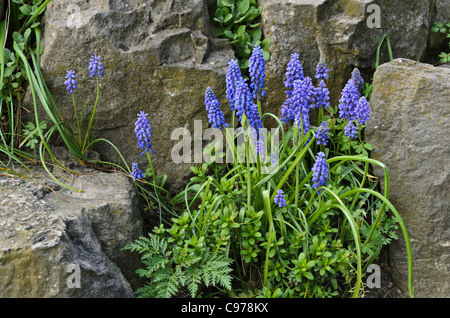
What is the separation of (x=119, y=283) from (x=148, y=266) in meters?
0.27

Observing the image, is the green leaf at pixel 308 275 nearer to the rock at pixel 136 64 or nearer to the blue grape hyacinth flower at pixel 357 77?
the rock at pixel 136 64

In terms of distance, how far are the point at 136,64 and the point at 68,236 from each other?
1.69m

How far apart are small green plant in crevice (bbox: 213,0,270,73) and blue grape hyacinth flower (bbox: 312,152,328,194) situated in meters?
1.47

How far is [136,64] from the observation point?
442cm

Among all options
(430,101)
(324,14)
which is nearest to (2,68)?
(324,14)

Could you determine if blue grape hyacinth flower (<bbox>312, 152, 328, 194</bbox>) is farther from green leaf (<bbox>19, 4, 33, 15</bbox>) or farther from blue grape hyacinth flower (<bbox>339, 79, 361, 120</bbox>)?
green leaf (<bbox>19, 4, 33, 15</bbox>)

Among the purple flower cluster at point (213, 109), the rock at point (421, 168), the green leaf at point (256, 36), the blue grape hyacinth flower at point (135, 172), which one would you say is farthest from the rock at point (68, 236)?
the rock at point (421, 168)

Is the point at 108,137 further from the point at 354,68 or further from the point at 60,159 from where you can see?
the point at 354,68

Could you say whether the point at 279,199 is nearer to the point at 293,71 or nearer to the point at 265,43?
the point at 293,71

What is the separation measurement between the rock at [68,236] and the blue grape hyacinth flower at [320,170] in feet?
4.28

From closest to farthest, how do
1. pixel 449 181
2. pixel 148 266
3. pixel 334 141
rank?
pixel 148 266
pixel 449 181
pixel 334 141

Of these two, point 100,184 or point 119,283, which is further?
point 100,184

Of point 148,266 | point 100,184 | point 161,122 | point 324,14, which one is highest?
point 324,14

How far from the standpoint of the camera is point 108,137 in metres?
4.58
